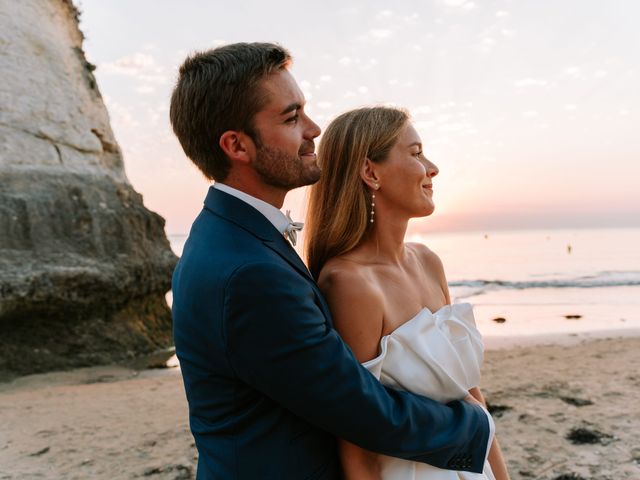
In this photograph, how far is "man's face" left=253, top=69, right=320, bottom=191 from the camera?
1.93m

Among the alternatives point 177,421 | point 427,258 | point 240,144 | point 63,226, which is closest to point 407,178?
point 427,258

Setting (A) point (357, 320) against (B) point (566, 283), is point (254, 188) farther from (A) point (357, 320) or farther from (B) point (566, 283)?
(B) point (566, 283)

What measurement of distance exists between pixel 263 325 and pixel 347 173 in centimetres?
115

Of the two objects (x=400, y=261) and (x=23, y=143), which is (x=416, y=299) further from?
(x=23, y=143)

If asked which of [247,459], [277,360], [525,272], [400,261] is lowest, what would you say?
[525,272]

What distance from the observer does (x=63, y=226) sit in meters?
9.31

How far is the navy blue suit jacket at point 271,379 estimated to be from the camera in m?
1.49

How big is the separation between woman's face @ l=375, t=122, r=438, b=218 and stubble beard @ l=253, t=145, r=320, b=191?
0.53m

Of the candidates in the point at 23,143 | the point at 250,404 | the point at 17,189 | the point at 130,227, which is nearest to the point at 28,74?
the point at 23,143

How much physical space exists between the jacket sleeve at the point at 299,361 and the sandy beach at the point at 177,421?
3.60m

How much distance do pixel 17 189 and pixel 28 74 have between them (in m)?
2.72

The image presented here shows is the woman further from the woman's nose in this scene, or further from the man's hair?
the man's hair

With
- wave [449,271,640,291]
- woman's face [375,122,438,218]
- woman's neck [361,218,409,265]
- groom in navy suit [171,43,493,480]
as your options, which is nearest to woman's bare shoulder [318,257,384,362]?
groom in navy suit [171,43,493,480]

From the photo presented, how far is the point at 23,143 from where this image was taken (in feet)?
32.1
